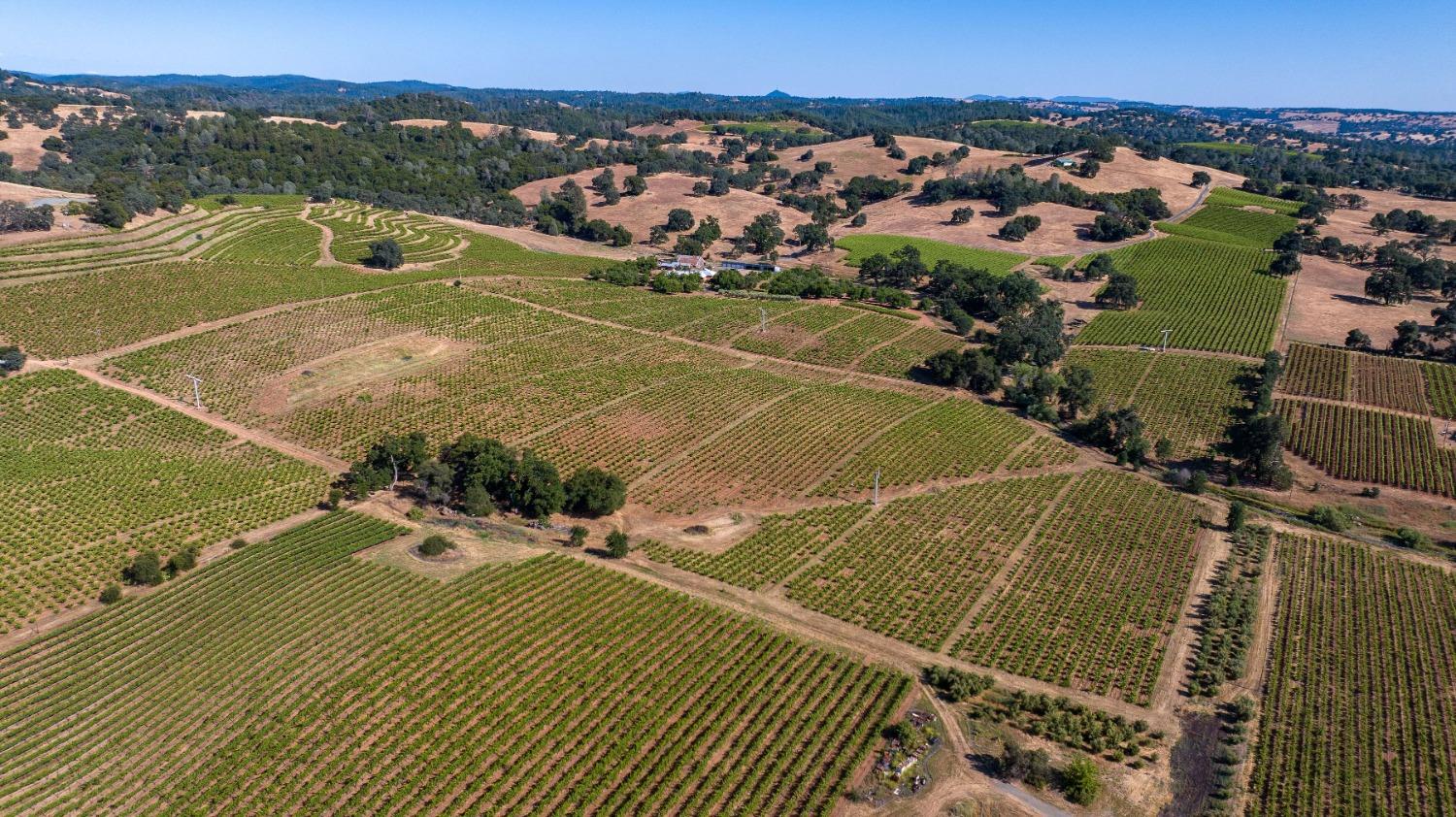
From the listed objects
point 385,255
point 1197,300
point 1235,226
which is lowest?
point 1197,300

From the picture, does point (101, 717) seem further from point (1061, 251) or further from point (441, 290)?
point (1061, 251)

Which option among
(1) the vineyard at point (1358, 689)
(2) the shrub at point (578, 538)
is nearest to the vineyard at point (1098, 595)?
(1) the vineyard at point (1358, 689)

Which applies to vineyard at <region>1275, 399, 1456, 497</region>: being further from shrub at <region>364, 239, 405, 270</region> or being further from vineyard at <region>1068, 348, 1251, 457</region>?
shrub at <region>364, 239, 405, 270</region>

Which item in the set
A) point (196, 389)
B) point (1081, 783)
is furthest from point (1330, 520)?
point (196, 389)

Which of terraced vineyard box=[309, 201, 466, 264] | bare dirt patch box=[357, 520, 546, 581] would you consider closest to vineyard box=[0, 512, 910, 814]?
bare dirt patch box=[357, 520, 546, 581]

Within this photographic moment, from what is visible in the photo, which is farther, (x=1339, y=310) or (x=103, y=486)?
(x=1339, y=310)

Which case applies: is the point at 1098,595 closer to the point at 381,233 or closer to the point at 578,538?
the point at 578,538
